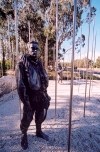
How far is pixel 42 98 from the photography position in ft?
8.54

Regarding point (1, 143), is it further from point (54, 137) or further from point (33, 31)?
point (33, 31)

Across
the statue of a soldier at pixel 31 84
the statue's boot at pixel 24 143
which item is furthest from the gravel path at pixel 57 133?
the statue of a soldier at pixel 31 84

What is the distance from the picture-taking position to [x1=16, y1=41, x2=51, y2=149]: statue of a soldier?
233cm

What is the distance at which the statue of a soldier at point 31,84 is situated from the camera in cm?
233

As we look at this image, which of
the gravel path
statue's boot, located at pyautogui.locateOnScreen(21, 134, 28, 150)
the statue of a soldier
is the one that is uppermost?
the statue of a soldier

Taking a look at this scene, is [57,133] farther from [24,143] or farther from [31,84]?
[31,84]

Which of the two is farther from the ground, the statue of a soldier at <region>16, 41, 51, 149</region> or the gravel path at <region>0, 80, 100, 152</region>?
the statue of a soldier at <region>16, 41, 51, 149</region>

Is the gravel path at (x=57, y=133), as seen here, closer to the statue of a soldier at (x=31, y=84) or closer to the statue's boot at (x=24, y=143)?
the statue's boot at (x=24, y=143)

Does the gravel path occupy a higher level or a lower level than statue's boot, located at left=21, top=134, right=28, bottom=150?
lower

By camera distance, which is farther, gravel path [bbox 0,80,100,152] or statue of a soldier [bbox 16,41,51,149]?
gravel path [bbox 0,80,100,152]

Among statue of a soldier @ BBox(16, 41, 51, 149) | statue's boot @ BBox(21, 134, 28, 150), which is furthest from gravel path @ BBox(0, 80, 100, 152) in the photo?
statue of a soldier @ BBox(16, 41, 51, 149)

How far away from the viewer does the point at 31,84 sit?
2377mm

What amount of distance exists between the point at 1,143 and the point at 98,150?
1.68 m

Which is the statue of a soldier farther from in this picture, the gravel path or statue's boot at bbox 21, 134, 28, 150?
the gravel path
